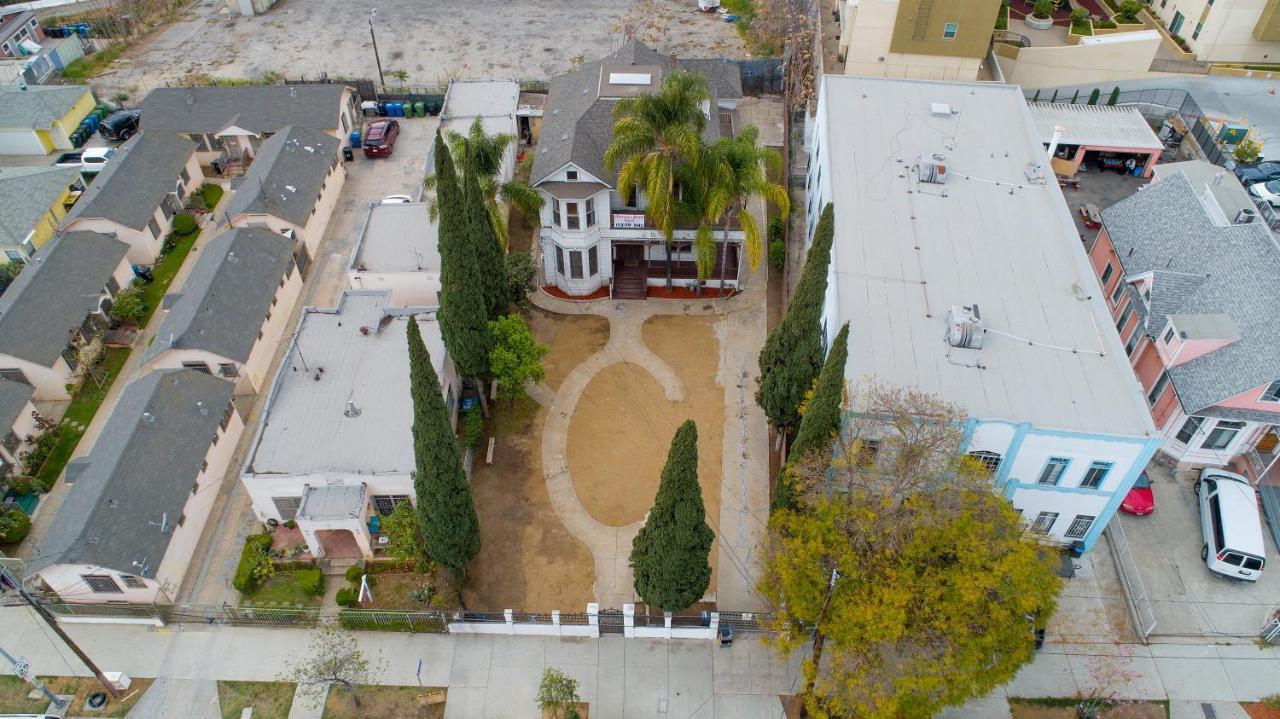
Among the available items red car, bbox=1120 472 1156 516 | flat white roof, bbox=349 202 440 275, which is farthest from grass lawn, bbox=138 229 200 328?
red car, bbox=1120 472 1156 516

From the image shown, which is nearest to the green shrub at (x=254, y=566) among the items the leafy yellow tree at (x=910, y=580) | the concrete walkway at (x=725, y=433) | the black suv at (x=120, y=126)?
the concrete walkway at (x=725, y=433)

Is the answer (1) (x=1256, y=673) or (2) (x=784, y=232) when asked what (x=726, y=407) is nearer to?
(2) (x=784, y=232)

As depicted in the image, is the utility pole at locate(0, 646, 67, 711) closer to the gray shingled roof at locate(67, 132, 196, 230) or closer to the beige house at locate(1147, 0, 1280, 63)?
the gray shingled roof at locate(67, 132, 196, 230)

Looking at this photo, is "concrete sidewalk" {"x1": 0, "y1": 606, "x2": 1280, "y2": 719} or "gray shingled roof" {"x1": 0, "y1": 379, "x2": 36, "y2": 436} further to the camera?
"gray shingled roof" {"x1": 0, "y1": 379, "x2": 36, "y2": 436}

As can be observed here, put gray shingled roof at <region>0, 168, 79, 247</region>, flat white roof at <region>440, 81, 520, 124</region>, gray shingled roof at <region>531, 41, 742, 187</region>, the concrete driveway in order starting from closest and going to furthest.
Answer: the concrete driveway
gray shingled roof at <region>531, 41, 742, 187</region>
gray shingled roof at <region>0, 168, 79, 247</region>
flat white roof at <region>440, 81, 520, 124</region>

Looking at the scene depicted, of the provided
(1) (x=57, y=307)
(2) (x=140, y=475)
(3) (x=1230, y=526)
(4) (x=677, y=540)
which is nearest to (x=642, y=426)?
(4) (x=677, y=540)

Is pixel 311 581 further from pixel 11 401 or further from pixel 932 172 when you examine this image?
pixel 932 172
